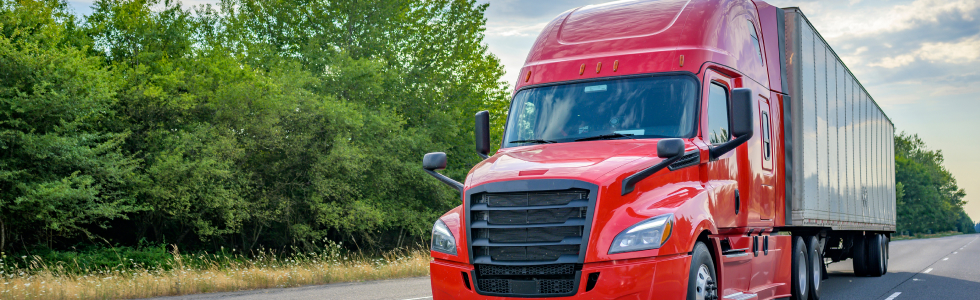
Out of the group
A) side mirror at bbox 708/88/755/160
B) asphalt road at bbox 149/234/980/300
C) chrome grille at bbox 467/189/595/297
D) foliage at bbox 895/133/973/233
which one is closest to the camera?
chrome grille at bbox 467/189/595/297

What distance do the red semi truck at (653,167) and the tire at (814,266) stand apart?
29mm

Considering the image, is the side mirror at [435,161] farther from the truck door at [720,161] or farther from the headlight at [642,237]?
the truck door at [720,161]

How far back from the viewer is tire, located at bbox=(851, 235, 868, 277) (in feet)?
51.4

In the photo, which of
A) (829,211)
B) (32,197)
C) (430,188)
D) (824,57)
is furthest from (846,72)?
(430,188)

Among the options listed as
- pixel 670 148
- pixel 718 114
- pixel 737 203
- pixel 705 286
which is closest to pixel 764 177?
pixel 737 203

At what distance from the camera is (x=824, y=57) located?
11.1 metres

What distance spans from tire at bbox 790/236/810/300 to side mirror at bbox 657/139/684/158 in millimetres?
4239

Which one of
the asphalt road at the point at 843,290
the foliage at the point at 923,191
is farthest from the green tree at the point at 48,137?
the foliage at the point at 923,191

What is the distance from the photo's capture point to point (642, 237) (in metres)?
5.40

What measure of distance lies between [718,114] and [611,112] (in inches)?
44.2

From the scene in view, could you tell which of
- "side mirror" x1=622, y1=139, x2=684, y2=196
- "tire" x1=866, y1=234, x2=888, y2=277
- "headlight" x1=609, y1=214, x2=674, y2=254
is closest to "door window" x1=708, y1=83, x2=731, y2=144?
"side mirror" x1=622, y1=139, x2=684, y2=196

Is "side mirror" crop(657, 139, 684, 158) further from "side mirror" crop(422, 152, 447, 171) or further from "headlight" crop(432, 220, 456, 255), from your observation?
"side mirror" crop(422, 152, 447, 171)

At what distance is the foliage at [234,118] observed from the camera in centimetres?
2198

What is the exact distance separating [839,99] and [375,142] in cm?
2357
